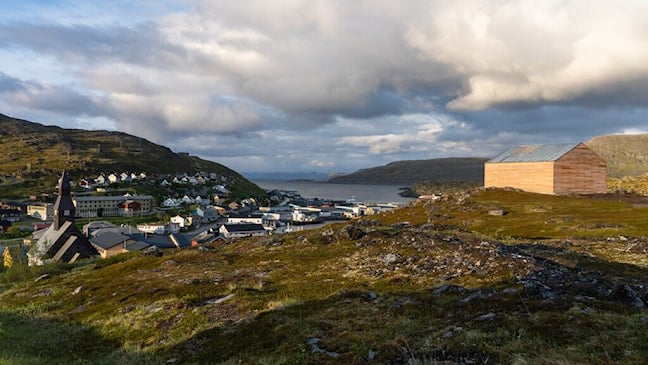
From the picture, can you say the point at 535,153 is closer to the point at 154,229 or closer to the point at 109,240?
the point at 109,240

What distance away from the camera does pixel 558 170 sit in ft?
246

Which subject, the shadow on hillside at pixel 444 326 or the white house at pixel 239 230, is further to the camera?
the white house at pixel 239 230

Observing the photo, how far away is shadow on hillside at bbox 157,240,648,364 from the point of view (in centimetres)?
1078

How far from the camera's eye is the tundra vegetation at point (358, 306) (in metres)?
11.5

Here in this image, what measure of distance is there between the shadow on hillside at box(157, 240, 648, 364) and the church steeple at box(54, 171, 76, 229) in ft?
253

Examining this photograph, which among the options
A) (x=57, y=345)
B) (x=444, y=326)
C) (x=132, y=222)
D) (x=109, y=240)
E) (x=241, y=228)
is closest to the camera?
(x=444, y=326)

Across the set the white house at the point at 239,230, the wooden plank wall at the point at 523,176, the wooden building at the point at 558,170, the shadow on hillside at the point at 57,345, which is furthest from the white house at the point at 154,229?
the shadow on hillside at the point at 57,345

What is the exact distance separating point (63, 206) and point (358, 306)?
270ft

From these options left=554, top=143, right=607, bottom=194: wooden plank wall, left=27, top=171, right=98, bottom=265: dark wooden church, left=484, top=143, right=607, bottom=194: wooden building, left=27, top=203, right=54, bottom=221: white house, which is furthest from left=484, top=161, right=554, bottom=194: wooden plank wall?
left=27, top=203, right=54, bottom=221: white house

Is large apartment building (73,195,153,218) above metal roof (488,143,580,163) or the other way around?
the other way around

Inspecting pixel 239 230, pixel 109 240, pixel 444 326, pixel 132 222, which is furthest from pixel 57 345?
pixel 132 222

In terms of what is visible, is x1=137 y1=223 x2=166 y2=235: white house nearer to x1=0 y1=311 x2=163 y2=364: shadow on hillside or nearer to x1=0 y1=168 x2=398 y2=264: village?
x1=0 y1=168 x2=398 y2=264: village

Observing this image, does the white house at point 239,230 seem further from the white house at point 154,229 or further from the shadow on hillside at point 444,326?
the shadow on hillside at point 444,326

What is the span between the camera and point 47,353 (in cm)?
2019
